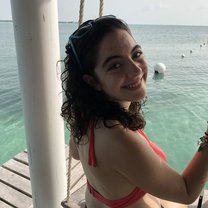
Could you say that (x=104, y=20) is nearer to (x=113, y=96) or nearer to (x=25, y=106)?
(x=113, y=96)

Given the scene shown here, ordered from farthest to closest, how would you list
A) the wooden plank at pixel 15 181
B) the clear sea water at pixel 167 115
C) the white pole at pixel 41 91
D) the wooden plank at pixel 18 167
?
1. the clear sea water at pixel 167 115
2. the wooden plank at pixel 18 167
3. the wooden plank at pixel 15 181
4. the white pole at pixel 41 91

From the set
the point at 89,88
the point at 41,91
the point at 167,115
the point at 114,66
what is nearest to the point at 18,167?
the point at 41,91

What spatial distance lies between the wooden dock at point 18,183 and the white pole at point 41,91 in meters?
0.54

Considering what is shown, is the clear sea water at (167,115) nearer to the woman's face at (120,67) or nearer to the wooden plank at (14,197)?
the wooden plank at (14,197)

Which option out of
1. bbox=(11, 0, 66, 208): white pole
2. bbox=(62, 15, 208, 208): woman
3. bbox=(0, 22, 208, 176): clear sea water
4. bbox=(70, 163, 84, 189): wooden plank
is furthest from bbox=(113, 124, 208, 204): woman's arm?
bbox=(0, 22, 208, 176): clear sea water

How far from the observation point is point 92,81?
38.6 inches

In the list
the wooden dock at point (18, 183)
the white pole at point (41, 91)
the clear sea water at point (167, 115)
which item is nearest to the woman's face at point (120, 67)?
the white pole at point (41, 91)

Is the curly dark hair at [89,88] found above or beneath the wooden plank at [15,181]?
above

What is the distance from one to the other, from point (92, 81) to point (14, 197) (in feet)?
6.18

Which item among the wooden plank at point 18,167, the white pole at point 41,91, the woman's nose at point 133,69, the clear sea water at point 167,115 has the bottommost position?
the clear sea water at point 167,115

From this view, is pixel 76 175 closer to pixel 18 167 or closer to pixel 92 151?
pixel 18 167

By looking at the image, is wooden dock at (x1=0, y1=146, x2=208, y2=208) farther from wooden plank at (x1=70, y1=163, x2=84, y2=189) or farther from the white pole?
the white pole

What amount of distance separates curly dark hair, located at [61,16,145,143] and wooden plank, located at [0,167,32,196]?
1.66 m

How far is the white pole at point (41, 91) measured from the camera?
1271 mm
